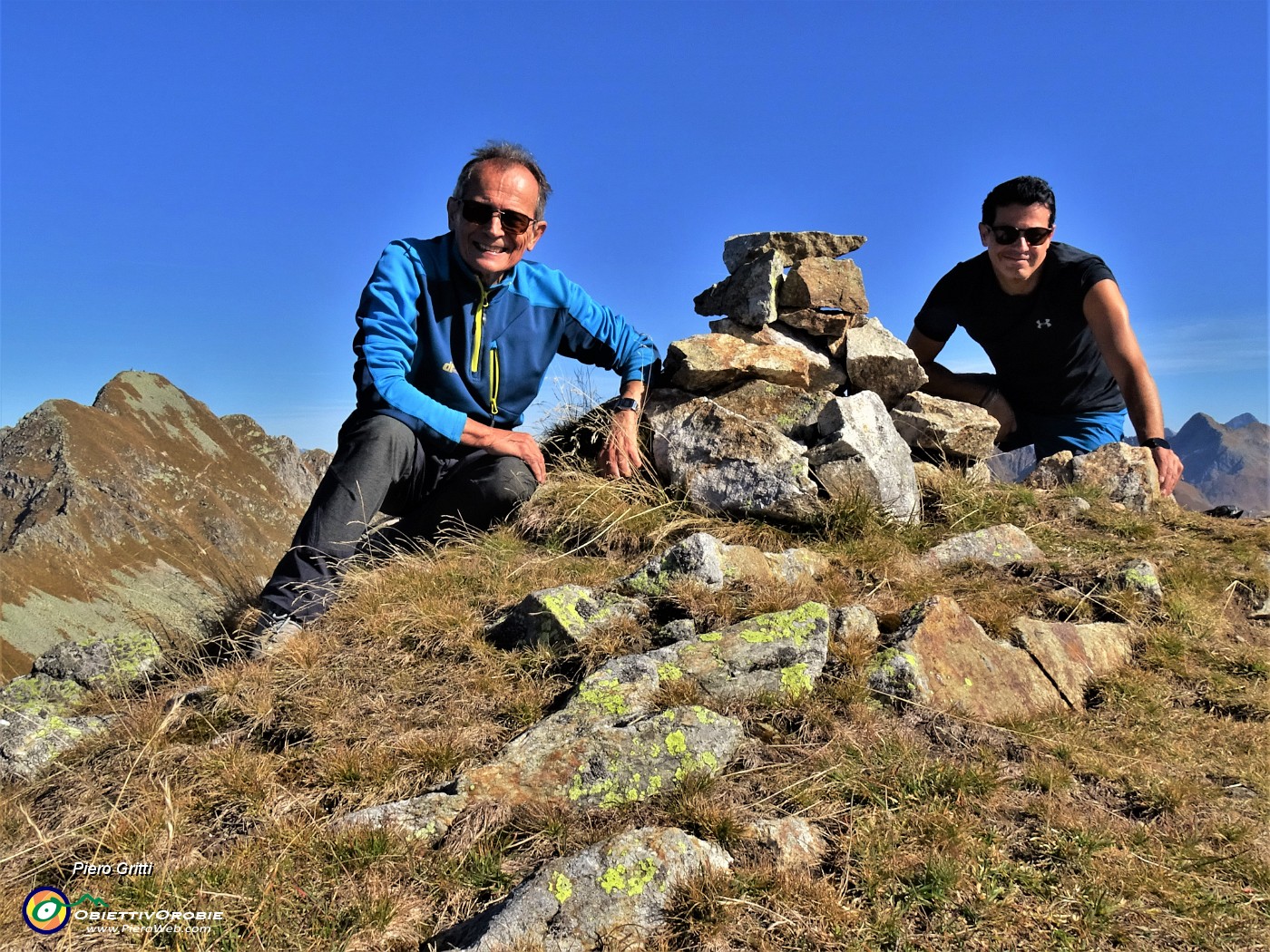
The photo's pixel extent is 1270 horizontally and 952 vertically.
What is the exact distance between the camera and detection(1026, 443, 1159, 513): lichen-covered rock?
8.24 meters

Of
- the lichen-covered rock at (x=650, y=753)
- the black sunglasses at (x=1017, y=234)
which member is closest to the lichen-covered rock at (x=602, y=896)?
the lichen-covered rock at (x=650, y=753)

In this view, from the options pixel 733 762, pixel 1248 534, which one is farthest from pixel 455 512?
pixel 1248 534

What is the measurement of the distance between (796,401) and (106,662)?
6135 mm

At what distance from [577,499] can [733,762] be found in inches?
132

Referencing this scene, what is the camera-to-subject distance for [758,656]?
4.86 meters

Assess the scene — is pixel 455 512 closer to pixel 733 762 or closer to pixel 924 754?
pixel 733 762

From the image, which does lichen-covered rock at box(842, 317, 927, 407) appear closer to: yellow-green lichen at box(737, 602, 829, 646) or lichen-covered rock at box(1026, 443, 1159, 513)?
lichen-covered rock at box(1026, 443, 1159, 513)

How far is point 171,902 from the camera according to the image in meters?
3.40

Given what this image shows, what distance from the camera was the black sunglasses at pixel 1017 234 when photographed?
28.6 ft

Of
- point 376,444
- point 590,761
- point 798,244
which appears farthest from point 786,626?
point 798,244

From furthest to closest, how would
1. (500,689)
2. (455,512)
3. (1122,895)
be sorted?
(455,512)
(500,689)
(1122,895)

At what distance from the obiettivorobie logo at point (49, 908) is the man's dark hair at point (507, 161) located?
18.1ft

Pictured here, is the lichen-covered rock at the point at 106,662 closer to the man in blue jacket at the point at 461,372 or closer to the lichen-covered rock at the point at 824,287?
the man in blue jacket at the point at 461,372

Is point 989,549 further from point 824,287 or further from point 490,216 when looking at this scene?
point 490,216
